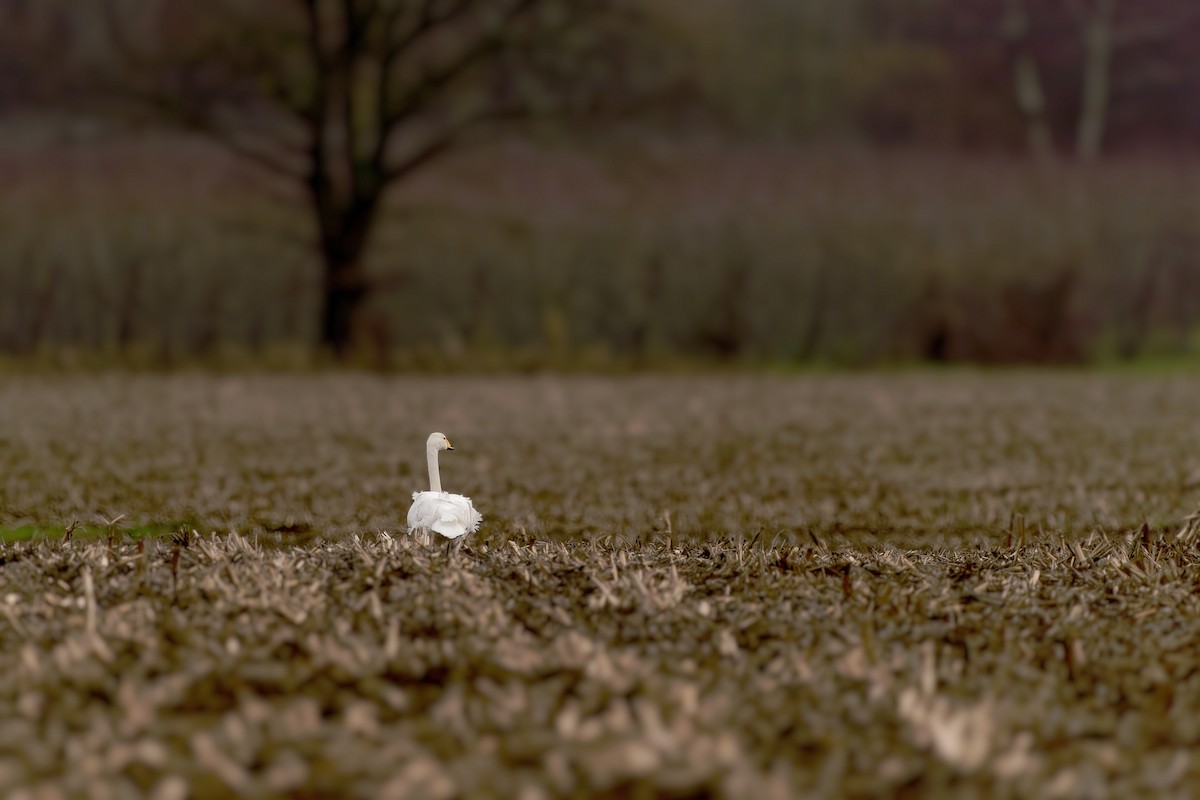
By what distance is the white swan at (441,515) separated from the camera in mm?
3375

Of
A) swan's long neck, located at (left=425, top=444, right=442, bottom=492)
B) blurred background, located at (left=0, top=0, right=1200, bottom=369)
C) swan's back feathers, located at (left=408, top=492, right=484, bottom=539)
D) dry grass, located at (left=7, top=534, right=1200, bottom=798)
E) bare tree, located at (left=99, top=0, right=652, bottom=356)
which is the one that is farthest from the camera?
blurred background, located at (left=0, top=0, right=1200, bottom=369)

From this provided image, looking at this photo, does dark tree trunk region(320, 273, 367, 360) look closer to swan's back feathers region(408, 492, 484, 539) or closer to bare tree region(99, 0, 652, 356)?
bare tree region(99, 0, 652, 356)

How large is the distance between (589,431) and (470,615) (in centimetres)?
375

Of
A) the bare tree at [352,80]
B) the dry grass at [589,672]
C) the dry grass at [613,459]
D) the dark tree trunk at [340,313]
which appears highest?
the bare tree at [352,80]

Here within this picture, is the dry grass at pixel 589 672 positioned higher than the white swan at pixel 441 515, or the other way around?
the white swan at pixel 441 515

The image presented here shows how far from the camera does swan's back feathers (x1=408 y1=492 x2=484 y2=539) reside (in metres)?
3.37

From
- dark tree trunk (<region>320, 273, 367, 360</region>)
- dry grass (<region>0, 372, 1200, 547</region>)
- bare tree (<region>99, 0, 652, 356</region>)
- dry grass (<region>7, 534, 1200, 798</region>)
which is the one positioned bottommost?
dry grass (<region>7, 534, 1200, 798</region>)

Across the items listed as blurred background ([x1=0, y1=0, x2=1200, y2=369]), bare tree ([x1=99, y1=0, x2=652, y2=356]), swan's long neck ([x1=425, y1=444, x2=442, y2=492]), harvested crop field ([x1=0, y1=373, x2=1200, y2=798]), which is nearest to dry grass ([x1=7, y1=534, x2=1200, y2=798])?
harvested crop field ([x1=0, y1=373, x2=1200, y2=798])

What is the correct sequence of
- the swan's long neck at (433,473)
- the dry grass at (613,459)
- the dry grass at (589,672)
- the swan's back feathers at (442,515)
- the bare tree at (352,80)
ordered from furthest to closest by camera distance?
the bare tree at (352,80), the dry grass at (613,459), the swan's long neck at (433,473), the swan's back feathers at (442,515), the dry grass at (589,672)

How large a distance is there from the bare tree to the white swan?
7.98 meters

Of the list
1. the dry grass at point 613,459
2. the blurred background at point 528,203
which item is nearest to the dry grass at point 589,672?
the dry grass at point 613,459

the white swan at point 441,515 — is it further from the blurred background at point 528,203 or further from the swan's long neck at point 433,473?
the blurred background at point 528,203

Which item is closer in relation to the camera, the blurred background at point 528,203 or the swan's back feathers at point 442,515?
the swan's back feathers at point 442,515

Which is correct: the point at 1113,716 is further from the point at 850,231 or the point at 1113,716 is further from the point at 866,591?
the point at 850,231
